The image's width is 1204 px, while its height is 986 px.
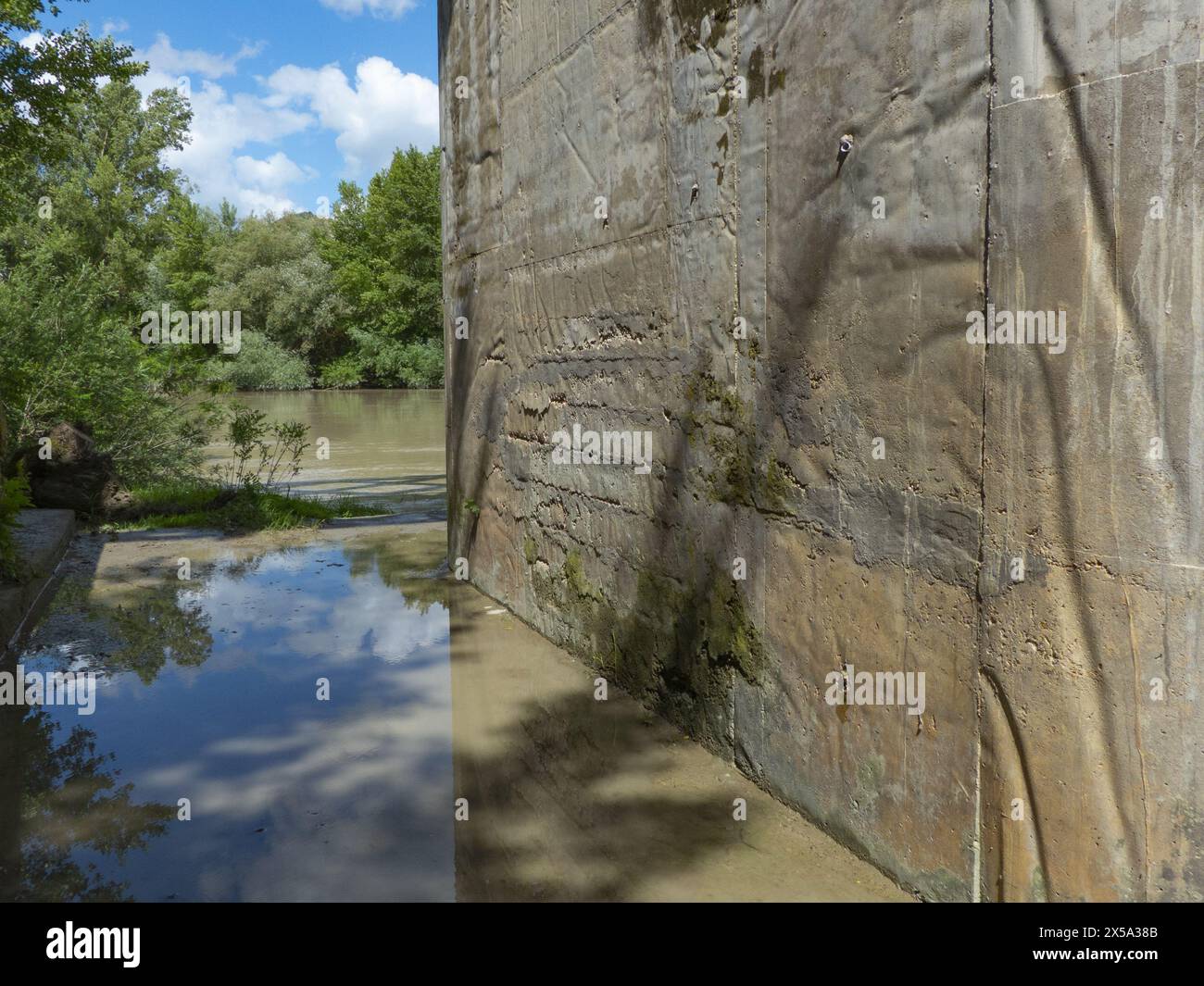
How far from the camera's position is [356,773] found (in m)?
4.23

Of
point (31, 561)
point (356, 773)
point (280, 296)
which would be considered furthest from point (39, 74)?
point (280, 296)

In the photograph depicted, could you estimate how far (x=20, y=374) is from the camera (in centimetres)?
1120

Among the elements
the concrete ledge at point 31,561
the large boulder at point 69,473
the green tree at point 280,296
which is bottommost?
the concrete ledge at point 31,561

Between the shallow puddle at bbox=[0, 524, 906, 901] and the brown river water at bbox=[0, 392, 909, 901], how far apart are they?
11mm

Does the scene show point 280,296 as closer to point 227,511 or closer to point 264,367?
point 264,367

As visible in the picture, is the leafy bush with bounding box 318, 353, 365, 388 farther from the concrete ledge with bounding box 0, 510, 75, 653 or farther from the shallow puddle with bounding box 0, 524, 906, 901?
the shallow puddle with bounding box 0, 524, 906, 901

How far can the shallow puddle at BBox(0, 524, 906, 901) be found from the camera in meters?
3.36

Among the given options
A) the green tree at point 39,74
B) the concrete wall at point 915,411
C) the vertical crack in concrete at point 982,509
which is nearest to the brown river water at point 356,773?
the concrete wall at point 915,411

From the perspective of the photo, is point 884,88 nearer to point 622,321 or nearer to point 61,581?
point 622,321

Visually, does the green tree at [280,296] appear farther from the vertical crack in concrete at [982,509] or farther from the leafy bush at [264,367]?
the vertical crack in concrete at [982,509]

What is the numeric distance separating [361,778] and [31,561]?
15.7ft

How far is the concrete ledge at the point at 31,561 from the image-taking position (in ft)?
20.9

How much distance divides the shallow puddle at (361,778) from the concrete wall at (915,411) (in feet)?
1.29
